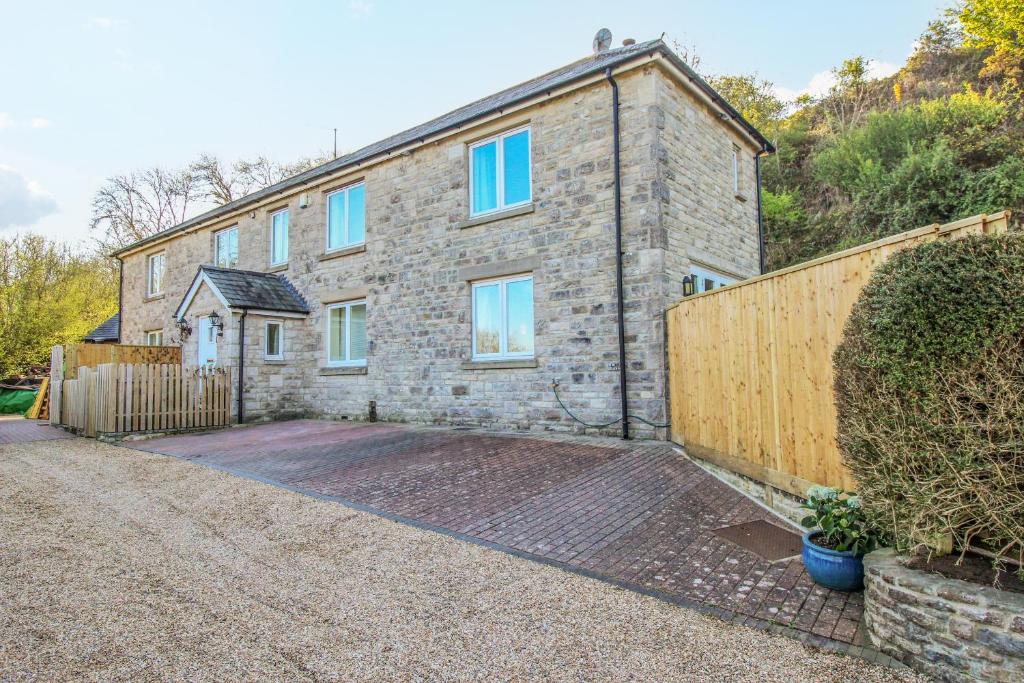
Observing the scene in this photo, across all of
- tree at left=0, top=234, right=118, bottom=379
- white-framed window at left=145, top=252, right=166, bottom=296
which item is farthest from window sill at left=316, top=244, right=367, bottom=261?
tree at left=0, top=234, right=118, bottom=379

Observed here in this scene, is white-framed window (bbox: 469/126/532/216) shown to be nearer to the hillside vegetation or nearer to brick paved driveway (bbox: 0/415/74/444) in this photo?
brick paved driveway (bbox: 0/415/74/444)

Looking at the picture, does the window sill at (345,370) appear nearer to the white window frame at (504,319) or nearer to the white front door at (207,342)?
the white front door at (207,342)

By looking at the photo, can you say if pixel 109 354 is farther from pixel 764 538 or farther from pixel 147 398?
pixel 764 538

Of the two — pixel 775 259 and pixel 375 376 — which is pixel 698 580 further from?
pixel 775 259

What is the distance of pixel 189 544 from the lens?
182 inches

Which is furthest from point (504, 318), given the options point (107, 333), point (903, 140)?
point (107, 333)

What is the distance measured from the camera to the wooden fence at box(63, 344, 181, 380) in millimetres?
15430

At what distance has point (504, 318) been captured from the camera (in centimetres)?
1030

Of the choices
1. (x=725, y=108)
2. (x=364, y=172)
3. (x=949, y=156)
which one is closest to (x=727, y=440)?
(x=725, y=108)

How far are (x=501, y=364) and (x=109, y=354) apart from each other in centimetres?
1339

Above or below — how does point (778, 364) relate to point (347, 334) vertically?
below

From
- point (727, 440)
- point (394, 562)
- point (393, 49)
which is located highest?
point (393, 49)

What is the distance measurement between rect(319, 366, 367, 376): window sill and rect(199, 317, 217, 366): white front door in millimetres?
2647

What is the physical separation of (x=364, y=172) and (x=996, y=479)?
1294cm
